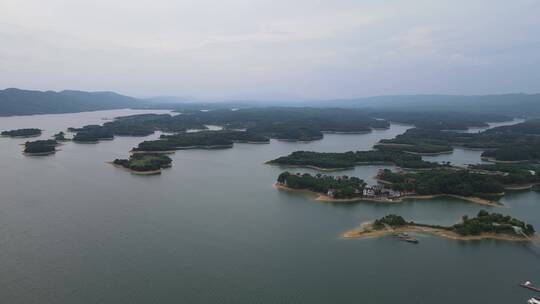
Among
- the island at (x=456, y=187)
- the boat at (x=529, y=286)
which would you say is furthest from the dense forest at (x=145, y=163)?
the boat at (x=529, y=286)

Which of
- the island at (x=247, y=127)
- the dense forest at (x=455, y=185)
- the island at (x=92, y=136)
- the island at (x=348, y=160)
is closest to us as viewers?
the dense forest at (x=455, y=185)

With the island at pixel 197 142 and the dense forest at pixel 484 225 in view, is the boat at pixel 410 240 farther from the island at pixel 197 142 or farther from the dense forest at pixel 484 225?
the island at pixel 197 142

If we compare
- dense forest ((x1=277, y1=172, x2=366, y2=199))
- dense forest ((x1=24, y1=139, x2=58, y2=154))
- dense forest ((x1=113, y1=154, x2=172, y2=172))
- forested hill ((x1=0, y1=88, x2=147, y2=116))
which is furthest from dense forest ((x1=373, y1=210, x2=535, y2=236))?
forested hill ((x1=0, y1=88, x2=147, y2=116))

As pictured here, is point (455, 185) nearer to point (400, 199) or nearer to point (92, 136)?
point (400, 199)

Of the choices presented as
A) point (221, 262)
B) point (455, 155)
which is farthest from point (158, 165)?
point (455, 155)

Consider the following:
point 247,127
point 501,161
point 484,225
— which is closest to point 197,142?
point 247,127

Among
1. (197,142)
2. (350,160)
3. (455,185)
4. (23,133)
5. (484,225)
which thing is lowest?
(484,225)

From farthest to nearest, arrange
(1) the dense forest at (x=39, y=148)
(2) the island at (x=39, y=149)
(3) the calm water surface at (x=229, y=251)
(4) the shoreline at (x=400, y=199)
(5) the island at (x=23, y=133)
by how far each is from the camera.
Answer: (5) the island at (x=23, y=133) < (1) the dense forest at (x=39, y=148) < (2) the island at (x=39, y=149) < (4) the shoreline at (x=400, y=199) < (3) the calm water surface at (x=229, y=251)
